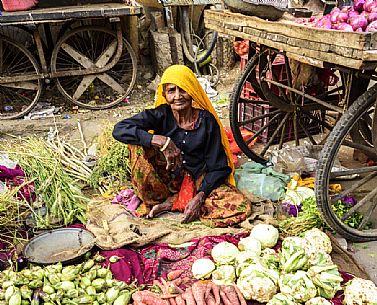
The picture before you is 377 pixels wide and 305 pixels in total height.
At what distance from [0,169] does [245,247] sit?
7.02ft

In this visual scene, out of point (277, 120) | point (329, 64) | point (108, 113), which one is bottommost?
point (108, 113)

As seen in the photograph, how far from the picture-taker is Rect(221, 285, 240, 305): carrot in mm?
2469

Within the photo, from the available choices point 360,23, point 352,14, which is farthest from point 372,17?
point 352,14

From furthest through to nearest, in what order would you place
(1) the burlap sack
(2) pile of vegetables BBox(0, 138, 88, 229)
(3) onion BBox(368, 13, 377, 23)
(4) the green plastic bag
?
(4) the green plastic bag < (2) pile of vegetables BBox(0, 138, 88, 229) < (1) the burlap sack < (3) onion BBox(368, 13, 377, 23)

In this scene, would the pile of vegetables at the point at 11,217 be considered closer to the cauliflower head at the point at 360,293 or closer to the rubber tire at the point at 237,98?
the rubber tire at the point at 237,98

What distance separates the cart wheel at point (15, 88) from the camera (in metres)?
6.13

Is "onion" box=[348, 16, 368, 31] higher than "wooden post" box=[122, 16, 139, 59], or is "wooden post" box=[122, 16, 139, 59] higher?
"onion" box=[348, 16, 368, 31]

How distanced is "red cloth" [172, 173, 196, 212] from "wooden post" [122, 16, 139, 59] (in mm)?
4236

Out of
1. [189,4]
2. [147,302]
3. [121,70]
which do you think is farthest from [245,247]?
[189,4]

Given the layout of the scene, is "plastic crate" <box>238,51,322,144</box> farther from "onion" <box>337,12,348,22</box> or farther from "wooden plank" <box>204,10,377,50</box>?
"onion" <box>337,12,348,22</box>

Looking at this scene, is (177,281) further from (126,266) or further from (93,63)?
(93,63)

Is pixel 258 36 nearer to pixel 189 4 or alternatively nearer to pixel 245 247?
pixel 245 247

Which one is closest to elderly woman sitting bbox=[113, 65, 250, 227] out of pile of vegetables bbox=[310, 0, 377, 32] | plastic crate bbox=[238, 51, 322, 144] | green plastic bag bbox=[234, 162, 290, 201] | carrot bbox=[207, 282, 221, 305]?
green plastic bag bbox=[234, 162, 290, 201]

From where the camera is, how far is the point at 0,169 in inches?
144
